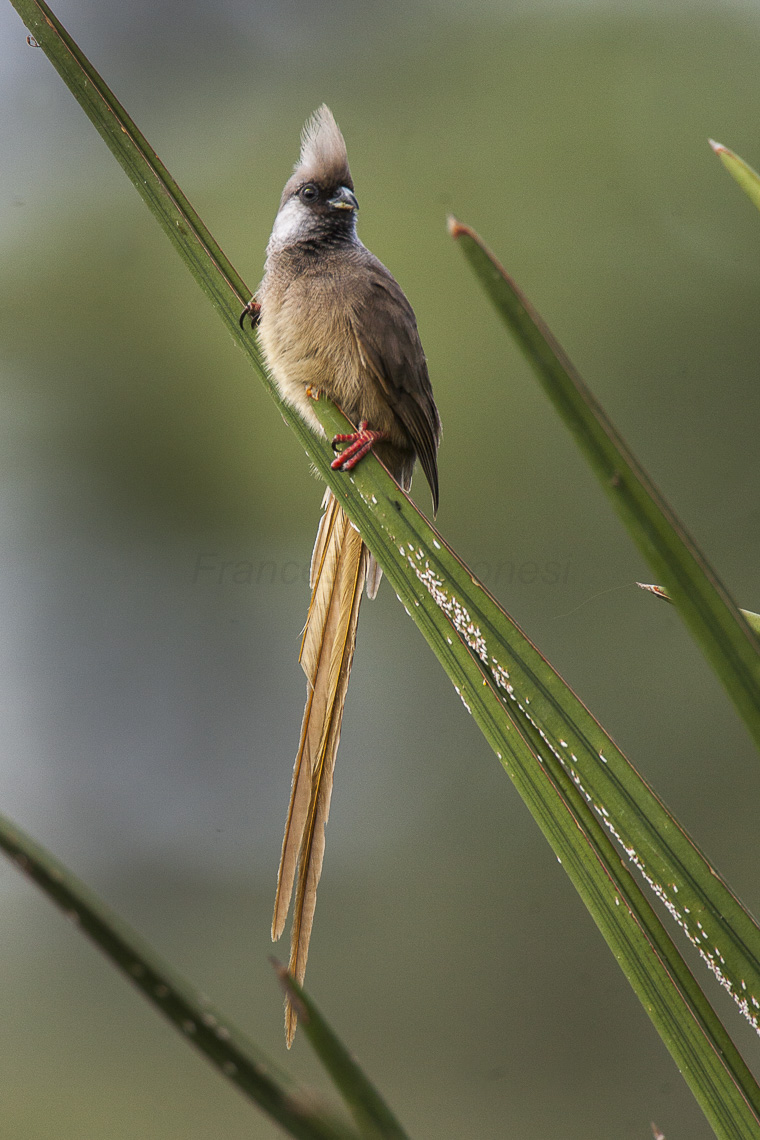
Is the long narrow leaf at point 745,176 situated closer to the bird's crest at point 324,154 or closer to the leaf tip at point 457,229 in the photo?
the leaf tip at point 457,229

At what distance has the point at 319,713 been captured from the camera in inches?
24.3

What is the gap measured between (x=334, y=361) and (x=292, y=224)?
217 millimetres

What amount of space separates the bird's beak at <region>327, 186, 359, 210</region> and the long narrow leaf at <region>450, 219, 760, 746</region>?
70cm

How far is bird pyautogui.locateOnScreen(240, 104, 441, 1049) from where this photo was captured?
659 mm

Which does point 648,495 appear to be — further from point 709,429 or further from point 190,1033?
point 709,429

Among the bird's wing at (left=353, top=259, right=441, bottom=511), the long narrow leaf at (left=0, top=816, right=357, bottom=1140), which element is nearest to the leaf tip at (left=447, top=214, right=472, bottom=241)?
the long narrow leaf at (left=0, top=816, right=357, bottom=1140)

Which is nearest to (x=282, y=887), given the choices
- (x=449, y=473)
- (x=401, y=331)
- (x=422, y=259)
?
(x=401, y=331)

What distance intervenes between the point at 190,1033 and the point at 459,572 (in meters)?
0.25

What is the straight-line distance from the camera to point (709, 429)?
4.93ft

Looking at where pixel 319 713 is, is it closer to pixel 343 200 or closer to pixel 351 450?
pixel 351 450

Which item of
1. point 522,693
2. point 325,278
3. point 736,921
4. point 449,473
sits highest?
point 325,278

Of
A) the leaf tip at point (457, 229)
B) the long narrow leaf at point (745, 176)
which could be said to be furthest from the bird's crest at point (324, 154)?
the leaf tip at point (457, 229)

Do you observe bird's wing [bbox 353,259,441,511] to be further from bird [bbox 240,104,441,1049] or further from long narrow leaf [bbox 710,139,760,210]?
long narrow leaf [bbox 710,139,760,210]

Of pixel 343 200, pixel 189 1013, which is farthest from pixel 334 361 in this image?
pixel 189 1013
